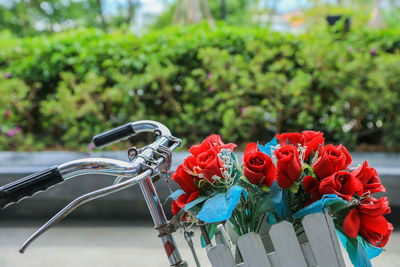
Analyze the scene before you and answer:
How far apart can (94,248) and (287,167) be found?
9.13ft

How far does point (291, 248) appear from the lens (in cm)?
89

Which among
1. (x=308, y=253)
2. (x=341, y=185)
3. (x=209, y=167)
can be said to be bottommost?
(x=308, y=253)

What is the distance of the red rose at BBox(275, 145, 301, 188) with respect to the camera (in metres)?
0.91

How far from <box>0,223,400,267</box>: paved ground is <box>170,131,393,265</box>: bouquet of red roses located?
7.31ft

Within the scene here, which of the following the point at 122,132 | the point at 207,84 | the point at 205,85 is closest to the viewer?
the point at 122,132

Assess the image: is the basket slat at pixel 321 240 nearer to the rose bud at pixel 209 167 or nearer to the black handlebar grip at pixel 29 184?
the rose bud at pixel 209 167

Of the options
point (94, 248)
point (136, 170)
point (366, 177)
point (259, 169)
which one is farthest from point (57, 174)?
point (94, 248)

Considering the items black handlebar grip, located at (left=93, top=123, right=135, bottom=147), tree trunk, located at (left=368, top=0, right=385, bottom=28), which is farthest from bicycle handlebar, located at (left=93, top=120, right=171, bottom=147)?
tree trunk, located at (left=368, top=0, right=385, bottom=28)

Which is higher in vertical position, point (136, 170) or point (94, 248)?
point (136, 170)

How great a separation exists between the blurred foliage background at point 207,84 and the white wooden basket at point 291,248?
3.71 metres

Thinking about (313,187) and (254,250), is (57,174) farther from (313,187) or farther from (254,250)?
(313,187)

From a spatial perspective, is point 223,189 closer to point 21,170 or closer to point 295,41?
point 21,170

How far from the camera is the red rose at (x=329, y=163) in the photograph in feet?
3.01

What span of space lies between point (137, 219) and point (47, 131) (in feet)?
6.76
